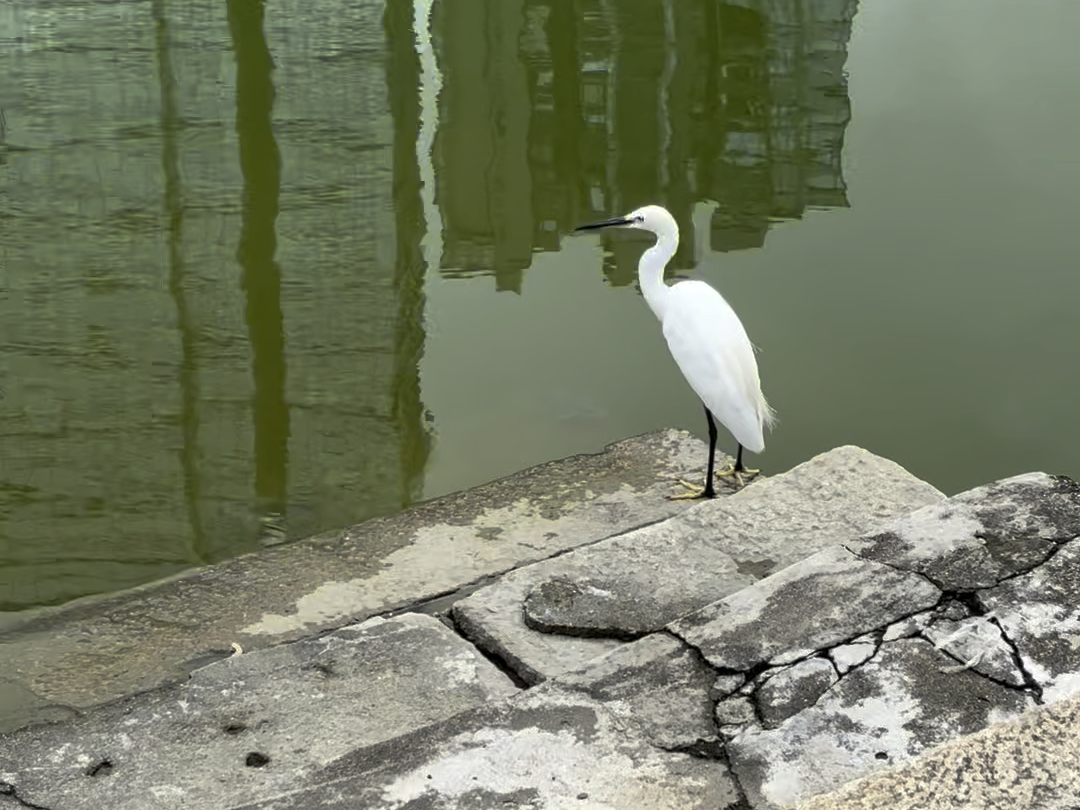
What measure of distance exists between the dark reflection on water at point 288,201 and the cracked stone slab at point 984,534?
2.59m

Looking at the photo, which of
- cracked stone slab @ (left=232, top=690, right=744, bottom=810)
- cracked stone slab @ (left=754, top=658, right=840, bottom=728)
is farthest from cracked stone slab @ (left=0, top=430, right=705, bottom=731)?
cracked stone slab @ (left=754, top=658, right=840, bottom=728)

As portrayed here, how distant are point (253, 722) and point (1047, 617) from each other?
1.76m

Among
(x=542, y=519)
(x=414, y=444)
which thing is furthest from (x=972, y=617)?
(x=414, y=444)

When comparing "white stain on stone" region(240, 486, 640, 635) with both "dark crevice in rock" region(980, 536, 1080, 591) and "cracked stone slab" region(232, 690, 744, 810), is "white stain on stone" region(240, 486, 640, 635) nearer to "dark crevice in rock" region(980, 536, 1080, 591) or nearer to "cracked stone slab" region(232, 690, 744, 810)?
"cracked stone slab" region(232, 690, 744, 810)

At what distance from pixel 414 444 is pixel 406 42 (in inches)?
179

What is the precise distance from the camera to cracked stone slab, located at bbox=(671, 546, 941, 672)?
254 cm

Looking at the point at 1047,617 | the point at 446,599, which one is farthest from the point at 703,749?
the point at 446,599

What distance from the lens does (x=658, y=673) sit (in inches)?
100

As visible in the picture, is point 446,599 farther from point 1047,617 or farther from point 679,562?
point 1047,617

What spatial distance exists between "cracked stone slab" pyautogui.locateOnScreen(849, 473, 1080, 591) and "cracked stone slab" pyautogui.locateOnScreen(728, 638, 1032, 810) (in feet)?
1.01

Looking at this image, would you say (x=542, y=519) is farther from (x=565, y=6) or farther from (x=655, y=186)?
(x=565, y=6)

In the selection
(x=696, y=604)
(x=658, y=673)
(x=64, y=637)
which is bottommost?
(x=64, y=637)

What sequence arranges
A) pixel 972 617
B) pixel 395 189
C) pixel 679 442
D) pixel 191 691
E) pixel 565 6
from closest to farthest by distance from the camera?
pixel 972 617
pixel 191 691
pixel 679 442
pixel 395 189
pixel 565 6

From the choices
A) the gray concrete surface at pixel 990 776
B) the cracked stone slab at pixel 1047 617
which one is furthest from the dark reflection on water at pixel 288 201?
the gray concrete surface at pixel 990 776
